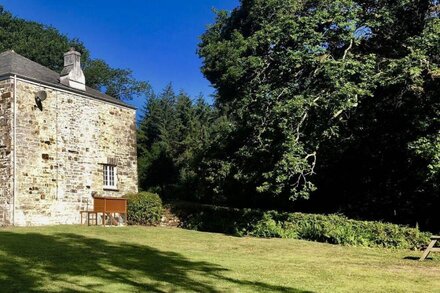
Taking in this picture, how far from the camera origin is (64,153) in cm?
2220

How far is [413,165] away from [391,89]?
3193 mm

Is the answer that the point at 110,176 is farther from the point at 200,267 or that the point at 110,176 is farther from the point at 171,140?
the point at 171,140

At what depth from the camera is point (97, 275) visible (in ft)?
27.7

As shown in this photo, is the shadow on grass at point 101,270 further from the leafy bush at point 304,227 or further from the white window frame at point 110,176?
the white window frame at point 110,176

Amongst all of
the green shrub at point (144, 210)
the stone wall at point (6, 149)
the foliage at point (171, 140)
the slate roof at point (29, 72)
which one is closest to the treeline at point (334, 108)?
the green shrub at point (144, 210)

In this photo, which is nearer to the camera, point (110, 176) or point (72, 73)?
point (72, 73)

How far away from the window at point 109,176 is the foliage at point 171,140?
1028 centimetres

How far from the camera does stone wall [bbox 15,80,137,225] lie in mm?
20406

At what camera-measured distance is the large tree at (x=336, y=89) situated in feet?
52.6

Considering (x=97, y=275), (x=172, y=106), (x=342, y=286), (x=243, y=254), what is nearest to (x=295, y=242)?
(x=243, y=254)

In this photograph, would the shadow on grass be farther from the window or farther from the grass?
the window

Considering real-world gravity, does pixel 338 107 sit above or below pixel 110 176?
above

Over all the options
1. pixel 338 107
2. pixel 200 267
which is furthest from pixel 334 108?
pixel 200 267

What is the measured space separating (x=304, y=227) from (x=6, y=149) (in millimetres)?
12735
